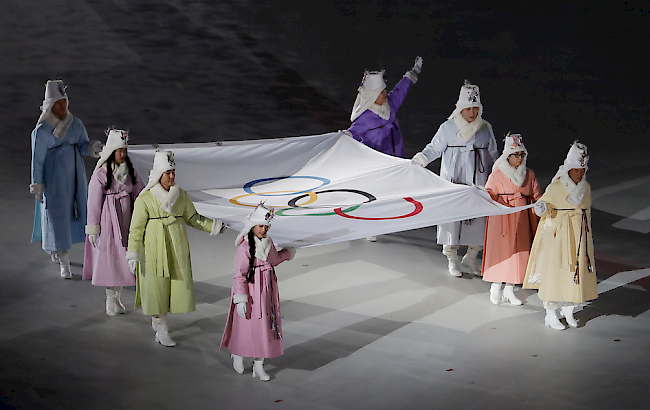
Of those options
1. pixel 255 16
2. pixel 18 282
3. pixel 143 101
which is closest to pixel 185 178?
pixel 18 282

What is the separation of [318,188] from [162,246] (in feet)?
5.80

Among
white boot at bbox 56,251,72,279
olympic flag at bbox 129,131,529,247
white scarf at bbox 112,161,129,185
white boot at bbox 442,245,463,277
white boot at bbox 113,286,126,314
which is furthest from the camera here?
white boot at bbox 442,245,463,277

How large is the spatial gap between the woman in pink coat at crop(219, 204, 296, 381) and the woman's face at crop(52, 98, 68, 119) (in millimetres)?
2529

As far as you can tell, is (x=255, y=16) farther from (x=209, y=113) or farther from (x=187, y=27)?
(x=209, y=113)

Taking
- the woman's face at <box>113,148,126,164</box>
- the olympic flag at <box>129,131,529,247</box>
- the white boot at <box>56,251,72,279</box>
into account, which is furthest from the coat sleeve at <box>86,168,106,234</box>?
the white boot at <box>56,251,72,279</box>

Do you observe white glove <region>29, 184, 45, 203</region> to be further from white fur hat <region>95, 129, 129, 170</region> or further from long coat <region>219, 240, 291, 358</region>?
long coat <region>219, 240, 291, 358</region>

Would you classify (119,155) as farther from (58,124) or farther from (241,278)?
(241,278)

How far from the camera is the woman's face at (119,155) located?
18.9 ft

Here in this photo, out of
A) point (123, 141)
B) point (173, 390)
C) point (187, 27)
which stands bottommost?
point (173, 390)

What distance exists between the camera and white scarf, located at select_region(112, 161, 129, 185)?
5.79 m

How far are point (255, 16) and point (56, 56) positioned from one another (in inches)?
150

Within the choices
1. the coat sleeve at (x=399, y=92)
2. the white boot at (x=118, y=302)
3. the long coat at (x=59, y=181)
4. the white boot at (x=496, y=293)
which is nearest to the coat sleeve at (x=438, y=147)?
the coat sleeve at (x=399, y=92)

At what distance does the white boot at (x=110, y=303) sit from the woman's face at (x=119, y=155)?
3.07 ft

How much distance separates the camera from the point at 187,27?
1491cm
